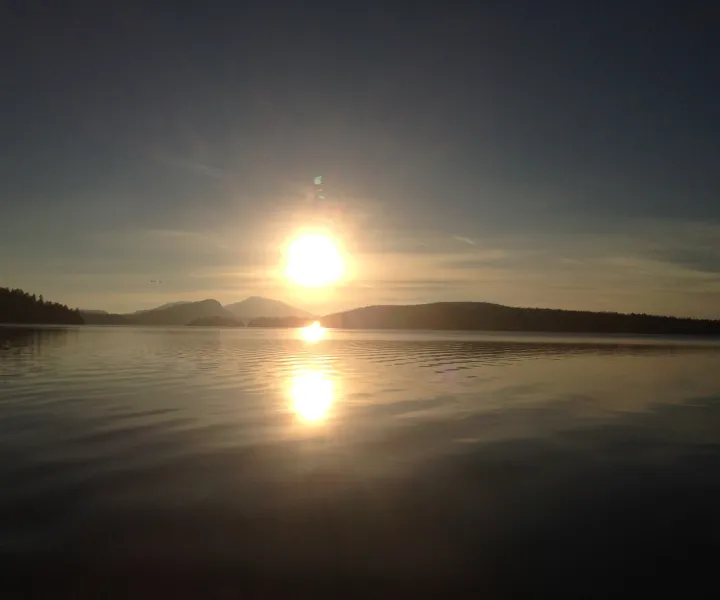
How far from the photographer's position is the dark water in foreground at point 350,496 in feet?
27.3

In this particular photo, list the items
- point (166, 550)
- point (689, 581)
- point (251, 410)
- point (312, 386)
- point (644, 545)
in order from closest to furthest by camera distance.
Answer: point (689, 581) → point (166, 550) → point (644, 545) → point (251, 410) → point (312, 386)

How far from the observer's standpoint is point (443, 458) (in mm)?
15852

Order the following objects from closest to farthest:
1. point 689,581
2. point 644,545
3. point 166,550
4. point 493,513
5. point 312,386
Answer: point 689,581 → point 166,550 → point 644,545 → point 493,513 → point 312,386

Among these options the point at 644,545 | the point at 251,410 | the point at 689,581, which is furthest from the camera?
the point at 251,410

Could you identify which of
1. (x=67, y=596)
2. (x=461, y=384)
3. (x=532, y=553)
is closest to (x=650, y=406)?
(x=461, y=384)

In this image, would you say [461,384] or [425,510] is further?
[461,384]

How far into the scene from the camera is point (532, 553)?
9.34 meters

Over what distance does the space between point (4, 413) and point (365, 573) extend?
65.2ft

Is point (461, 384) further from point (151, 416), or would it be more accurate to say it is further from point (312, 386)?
point (151, 416)

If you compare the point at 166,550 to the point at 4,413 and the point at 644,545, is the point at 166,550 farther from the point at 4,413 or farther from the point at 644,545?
the point at 4,413

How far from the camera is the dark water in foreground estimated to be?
27.3 ft

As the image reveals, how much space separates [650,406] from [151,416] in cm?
2563

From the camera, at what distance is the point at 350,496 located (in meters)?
12.3

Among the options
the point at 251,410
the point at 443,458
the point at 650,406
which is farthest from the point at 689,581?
the point at 650,406
